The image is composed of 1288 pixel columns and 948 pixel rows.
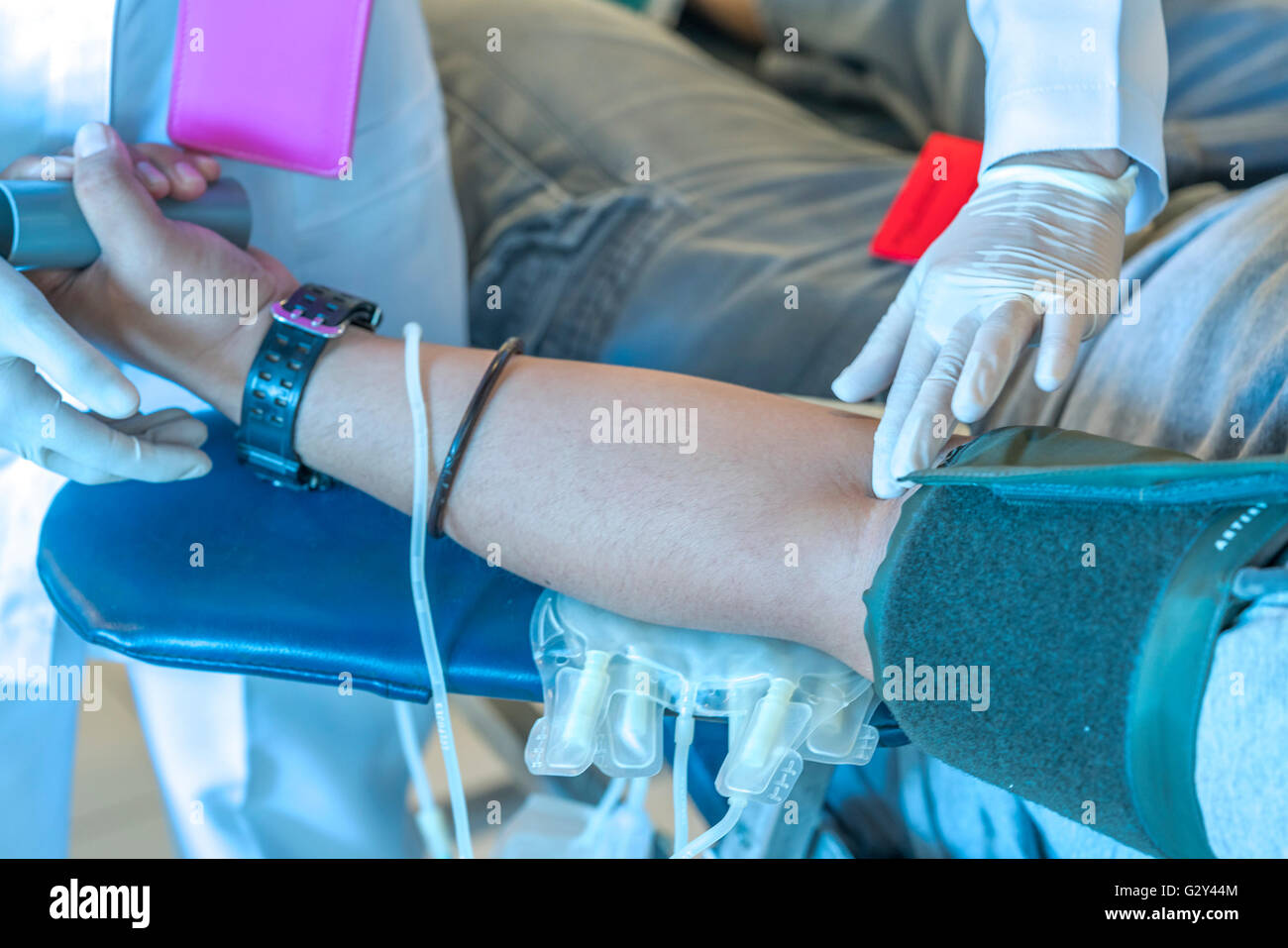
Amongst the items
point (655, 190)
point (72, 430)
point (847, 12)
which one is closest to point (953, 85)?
point (847, 12)

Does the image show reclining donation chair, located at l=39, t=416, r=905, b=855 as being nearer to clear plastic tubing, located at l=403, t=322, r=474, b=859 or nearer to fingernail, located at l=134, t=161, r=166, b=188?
clear plastic tubing, located at l=403, t=322, r=474, b=859

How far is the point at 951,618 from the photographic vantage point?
56 centimetres

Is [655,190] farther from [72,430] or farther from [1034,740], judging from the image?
[1034,740]

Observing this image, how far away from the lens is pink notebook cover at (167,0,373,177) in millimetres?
848

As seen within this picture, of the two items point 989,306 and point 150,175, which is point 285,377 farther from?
point 989,306

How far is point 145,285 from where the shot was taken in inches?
30.7

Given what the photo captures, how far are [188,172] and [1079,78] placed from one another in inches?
28.8

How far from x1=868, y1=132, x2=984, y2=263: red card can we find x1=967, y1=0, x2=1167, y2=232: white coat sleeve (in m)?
0.22

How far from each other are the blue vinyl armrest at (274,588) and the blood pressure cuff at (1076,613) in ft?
0.91

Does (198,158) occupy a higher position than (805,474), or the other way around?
(198,158)

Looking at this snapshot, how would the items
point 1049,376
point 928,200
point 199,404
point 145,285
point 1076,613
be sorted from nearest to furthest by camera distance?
point 1076,613 < point 1049,376 < point 145,285 < point 199,404 < point 928,200

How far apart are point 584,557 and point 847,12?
3.52 ft

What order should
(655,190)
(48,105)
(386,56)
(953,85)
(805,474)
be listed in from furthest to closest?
(953,85), (655,190), (386,56), (48,105), (805,474)

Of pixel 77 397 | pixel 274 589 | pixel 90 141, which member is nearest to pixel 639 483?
pixel 274 589
